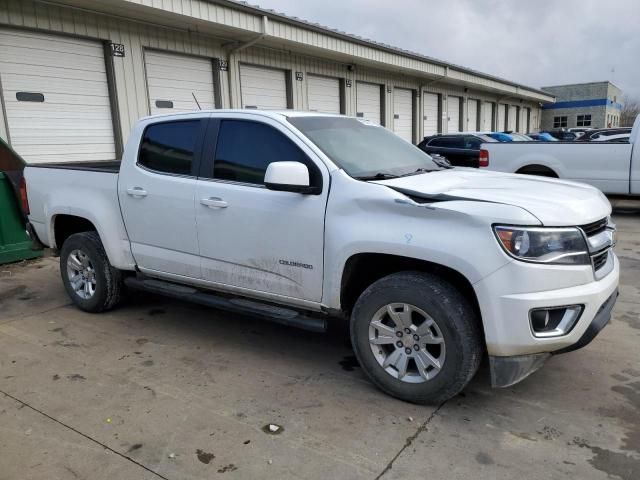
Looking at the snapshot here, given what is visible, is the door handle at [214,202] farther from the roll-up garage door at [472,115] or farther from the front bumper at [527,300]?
the roll-up garage door at [472,115]

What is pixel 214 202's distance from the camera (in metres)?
3.98

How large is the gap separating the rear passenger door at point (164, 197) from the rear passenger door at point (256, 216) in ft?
0.48

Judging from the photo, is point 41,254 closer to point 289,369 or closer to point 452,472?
point 289,369

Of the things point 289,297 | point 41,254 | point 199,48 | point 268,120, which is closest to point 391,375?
point 289,297

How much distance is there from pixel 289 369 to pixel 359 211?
137 cm

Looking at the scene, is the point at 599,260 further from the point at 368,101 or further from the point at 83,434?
the point at 368,101

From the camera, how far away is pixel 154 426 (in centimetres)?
315

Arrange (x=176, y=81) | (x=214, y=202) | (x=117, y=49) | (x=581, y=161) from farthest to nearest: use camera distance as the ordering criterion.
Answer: (x=176, y=81)
(x=117, y=49)
(x=581, y=161)
(x=214, y=202)

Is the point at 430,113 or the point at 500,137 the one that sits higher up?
the point at 430,113

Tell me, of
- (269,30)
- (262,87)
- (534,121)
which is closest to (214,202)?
(269,30)

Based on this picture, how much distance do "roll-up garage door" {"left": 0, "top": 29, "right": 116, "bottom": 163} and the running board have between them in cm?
554

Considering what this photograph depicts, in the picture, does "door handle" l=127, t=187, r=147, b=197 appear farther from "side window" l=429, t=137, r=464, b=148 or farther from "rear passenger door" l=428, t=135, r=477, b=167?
"side window" l=429, t=137, r=464, b=148

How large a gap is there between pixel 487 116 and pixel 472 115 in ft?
10.2

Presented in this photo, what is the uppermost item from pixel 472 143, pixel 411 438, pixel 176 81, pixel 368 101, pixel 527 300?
pixel 176 81
